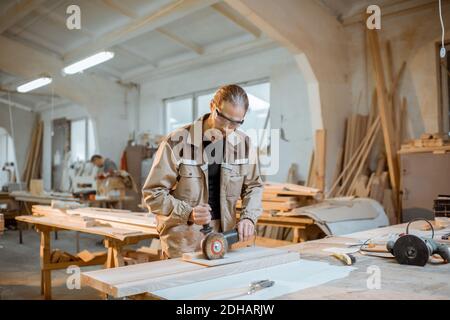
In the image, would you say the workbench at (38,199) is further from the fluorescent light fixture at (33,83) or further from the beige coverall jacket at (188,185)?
the beige coverall jacket at (188,185)

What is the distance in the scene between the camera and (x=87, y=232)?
3494 millimetres

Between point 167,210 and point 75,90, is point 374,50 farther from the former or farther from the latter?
point 75,90

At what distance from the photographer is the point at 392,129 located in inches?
208

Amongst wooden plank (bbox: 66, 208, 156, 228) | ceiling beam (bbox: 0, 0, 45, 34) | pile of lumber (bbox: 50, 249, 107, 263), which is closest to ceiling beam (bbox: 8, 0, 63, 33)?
ceiling beam (bbox: 0, 0, 45, 34)

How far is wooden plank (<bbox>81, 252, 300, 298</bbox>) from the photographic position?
129 centimetres

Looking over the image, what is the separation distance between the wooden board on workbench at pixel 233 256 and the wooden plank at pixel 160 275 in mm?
31

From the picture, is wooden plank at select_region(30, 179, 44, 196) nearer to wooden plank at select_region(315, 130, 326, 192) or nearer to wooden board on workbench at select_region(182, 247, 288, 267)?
wooden plank at select_region(315, 130, 326, 192)

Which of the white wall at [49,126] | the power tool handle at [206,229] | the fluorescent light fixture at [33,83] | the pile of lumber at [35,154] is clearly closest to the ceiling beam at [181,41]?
the fluorescent light fixture at [33,83]

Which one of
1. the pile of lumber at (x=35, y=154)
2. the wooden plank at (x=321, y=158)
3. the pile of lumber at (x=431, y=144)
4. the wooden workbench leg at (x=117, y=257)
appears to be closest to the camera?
the wooden workbench leg at (x=117, y=257)

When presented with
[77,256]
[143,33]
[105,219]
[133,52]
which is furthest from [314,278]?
[133,52]

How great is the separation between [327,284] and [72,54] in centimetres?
732

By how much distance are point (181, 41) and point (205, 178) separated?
5.65 m

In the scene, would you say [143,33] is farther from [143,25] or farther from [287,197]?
[287,197]

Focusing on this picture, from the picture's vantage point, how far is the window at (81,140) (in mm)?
11172
